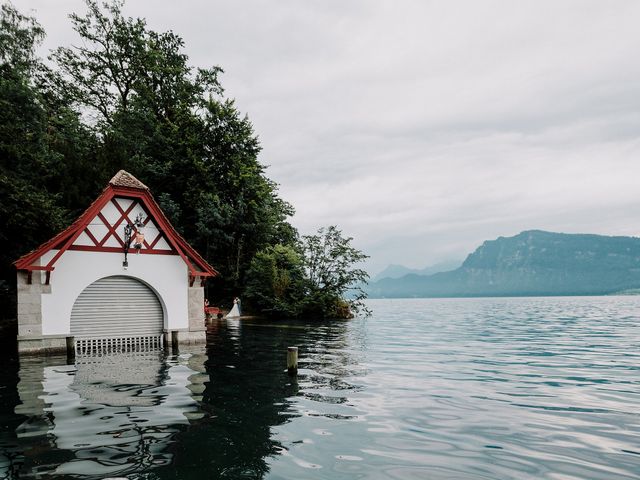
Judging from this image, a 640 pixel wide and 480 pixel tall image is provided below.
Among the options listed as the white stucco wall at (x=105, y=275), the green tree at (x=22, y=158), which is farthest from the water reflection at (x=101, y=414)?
the green tree at (x=22, y=158)

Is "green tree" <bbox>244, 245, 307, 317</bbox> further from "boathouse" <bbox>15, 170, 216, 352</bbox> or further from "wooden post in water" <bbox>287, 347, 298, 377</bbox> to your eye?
"wooden post in water" <bbox>287, 347, 298, 377</bbox>

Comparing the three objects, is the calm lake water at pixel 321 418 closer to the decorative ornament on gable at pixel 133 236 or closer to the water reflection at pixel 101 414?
the water reflection at pixel 101 414

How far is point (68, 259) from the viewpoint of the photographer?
19.2m

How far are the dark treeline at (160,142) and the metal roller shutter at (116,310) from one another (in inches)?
616

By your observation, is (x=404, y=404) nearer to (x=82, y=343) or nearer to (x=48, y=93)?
(x=82, y=343)

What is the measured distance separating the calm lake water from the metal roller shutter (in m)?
2.26

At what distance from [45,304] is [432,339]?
20.8m

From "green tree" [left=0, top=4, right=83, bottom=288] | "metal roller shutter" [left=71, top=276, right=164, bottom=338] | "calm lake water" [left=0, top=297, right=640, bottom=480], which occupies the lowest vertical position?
"calm lake water" [left=0, top=297, right=640, bottom=480]

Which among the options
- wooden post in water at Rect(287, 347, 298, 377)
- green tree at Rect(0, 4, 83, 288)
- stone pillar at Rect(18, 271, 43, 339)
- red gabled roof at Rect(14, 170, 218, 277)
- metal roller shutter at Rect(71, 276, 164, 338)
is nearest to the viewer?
wooden post in water at Rect(287, 347, 298, 377)

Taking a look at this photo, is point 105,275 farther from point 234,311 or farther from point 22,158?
point 234,311

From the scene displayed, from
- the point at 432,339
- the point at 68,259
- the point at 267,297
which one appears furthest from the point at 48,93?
the point at 432,339

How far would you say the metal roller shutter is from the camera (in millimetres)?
19828

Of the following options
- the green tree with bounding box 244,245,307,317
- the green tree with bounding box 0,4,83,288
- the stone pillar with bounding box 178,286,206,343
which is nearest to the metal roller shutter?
the stone pillar with bounding box 178,286,206,343

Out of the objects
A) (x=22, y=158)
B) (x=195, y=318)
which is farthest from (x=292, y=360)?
(x=22, y=158)
